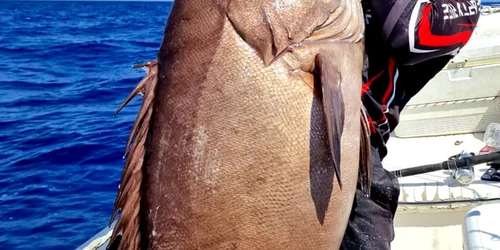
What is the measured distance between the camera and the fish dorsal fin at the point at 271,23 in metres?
1.66

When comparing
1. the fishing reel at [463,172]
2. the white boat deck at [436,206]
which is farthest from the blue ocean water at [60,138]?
the fishing reel at [463,172]

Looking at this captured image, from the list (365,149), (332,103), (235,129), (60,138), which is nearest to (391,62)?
(365,149)

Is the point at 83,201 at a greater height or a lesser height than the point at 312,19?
lesser

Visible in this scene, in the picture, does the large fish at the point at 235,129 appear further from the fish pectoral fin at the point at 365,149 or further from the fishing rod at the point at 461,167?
the fishing rod at the point at 461,167

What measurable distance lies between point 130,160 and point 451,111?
→ 4.15 m

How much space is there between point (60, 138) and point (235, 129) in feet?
28.6

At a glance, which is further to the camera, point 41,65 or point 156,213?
point 41,65

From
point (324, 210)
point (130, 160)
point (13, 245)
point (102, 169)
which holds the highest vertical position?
point (130, 160)

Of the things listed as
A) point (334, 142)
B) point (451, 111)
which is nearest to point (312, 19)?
point (334, 142)

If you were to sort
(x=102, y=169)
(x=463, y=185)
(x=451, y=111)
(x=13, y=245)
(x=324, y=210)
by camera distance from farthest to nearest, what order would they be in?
(x=102, y=169) → (x=13, y=245) → (x=451, y=111) → (x=463, y=185) → (x=324, y=210)

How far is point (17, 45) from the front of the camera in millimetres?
19250

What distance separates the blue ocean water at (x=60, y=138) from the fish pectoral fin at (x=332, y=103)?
213 inches

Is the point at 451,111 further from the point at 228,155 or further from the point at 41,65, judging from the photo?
the point at 41,65

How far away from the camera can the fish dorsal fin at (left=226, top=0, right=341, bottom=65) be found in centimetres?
166
